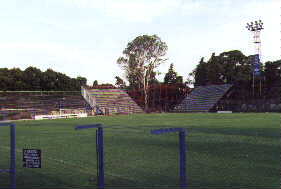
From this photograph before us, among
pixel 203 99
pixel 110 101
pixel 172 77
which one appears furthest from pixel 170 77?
pixel 110 101

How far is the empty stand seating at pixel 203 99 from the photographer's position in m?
46.3

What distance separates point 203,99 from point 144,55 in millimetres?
10595

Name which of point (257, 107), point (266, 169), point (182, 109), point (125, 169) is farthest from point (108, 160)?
Answer: point (182, 109)

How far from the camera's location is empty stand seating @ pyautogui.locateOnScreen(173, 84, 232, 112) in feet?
152

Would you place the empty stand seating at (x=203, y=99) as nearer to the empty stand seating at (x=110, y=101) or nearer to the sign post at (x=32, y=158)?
the empty stand seating at (x=110, y=101)

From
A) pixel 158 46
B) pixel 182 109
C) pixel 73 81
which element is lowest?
pixel 182 109

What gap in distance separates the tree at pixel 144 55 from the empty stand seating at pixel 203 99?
5672mm

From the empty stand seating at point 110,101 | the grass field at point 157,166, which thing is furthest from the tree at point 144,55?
the grass field at point 157,166

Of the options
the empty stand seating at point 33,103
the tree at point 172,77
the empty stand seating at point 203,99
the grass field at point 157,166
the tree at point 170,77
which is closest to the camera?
the grass field at point 157,166

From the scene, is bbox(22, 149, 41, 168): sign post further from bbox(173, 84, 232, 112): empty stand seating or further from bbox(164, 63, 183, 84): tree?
bbox(164, 63, 183, 84): tree

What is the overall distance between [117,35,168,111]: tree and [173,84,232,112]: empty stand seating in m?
5.67

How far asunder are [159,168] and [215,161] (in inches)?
51.6

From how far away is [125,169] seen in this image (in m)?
6.60

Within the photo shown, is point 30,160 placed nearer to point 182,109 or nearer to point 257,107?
point 257,107
